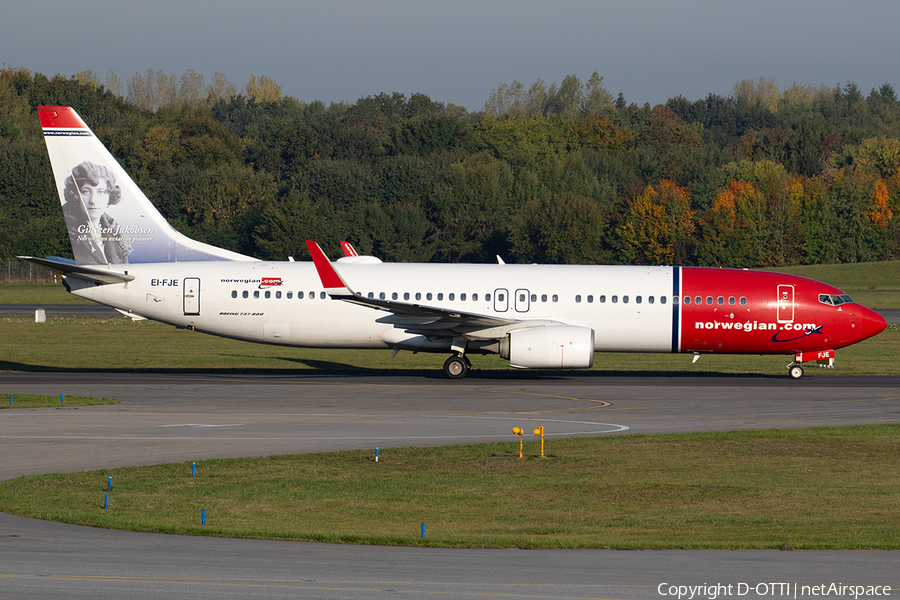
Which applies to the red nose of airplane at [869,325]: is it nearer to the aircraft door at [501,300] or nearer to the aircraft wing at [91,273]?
the aircraft door at [501,300]

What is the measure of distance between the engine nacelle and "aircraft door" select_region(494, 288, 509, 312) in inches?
66.0

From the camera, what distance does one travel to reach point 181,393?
29.3 m

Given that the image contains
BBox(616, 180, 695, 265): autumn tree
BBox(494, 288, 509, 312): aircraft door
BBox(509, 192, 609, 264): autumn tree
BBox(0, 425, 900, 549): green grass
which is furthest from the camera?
BBox(616, 180, 695, 265): autumn tree

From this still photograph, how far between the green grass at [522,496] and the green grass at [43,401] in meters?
9.64

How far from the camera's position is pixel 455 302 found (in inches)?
1337

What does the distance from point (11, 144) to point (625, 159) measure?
79.3 meters

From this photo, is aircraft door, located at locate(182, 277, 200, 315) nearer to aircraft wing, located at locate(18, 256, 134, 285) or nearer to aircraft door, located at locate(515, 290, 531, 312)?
aircraft wing, located at locate(18, 256, 134, 285)

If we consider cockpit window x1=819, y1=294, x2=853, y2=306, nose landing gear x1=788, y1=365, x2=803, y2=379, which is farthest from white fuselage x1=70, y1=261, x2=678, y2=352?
cockpit window x1=819, y1=294, x2=853, y2=306

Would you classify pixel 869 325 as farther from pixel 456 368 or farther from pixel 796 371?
pixel 456 368

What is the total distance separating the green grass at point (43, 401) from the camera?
1044 inches

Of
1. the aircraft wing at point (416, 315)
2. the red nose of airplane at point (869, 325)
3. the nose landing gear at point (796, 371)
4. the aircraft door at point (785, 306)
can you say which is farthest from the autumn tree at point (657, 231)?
the aircraft wing at point (416, 315)

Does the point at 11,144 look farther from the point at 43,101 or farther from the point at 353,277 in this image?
the point at 353,277

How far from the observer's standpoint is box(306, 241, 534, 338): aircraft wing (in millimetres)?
31791

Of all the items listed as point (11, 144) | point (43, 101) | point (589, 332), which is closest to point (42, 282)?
point (11, 144)
